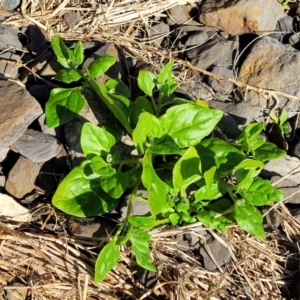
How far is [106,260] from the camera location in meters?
1.94

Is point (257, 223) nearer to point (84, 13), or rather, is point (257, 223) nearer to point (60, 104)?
point (60, 104)

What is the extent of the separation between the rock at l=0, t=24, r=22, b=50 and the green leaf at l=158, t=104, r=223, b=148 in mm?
760

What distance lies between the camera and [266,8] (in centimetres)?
256

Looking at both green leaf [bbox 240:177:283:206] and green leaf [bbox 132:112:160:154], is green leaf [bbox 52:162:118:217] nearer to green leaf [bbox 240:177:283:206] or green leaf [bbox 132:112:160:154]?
green leaf [bbox 132:112:160:154]

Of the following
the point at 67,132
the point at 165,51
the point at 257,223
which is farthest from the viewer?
the point at 165,51

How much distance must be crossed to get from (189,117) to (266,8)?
0.83 metres

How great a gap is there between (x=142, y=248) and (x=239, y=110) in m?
0.77

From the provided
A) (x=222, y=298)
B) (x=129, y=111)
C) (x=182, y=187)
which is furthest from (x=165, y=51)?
(x=222, y=298)

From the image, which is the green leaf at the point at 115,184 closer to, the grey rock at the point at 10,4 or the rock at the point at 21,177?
the rock at the point at 21,177

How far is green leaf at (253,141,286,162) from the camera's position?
208 cm

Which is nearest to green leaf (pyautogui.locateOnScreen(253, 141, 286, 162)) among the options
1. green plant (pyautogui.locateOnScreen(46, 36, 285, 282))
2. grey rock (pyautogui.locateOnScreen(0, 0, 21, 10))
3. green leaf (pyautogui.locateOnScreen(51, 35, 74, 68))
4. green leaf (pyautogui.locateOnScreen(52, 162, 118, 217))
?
green plant (pyautogui.locateOnScreen(46, 36, 285, 282))

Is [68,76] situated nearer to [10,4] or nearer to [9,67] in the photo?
[9,67]

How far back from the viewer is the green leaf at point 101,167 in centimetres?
196

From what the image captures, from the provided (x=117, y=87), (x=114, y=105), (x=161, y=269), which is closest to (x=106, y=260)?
(x=161, y=269)
